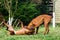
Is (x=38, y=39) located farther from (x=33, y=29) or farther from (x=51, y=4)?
(x=51, y=4)

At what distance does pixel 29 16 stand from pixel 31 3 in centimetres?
73

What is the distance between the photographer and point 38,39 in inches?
435

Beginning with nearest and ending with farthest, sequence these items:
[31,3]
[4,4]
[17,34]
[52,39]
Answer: [52,39]
[17,34]
[4,4]
[31,3]

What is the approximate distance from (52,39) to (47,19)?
1.55 m

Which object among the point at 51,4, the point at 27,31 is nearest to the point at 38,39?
the point at 27,31

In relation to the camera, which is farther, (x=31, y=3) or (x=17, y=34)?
(x=31, y=3)

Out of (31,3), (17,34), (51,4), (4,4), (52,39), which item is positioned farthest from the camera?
(51,4)

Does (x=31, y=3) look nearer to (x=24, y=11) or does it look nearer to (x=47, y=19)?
(x=24, y=11)

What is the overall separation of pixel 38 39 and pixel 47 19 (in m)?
1.54

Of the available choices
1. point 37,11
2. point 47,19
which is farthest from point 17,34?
point 37,11

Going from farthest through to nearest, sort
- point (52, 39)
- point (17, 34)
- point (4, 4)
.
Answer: point (4, 4), point (17, 34), point (52, 39)

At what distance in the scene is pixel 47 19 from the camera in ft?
40.7

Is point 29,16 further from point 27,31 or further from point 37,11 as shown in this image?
point 27,31

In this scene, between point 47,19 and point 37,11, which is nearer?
point 47,19
